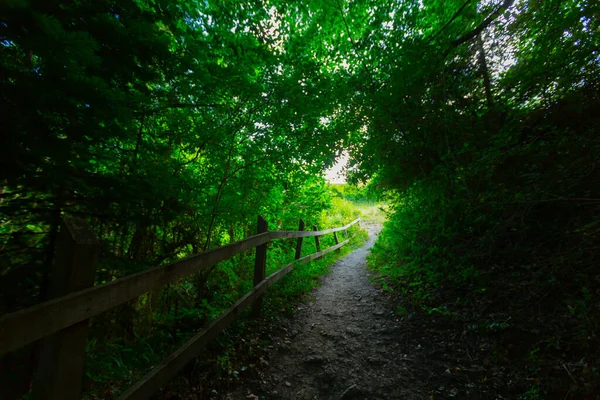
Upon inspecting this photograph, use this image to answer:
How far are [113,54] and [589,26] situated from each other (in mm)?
4594

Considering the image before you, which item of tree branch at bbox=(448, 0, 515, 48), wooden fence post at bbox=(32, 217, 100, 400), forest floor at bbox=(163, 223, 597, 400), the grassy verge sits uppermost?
tree branch at bbox=(448, 0, 515, 48)

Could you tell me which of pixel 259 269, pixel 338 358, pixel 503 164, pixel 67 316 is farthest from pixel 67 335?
pixel 503 164

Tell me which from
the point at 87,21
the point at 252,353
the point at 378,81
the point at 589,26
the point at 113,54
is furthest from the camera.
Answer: the point at 378,81

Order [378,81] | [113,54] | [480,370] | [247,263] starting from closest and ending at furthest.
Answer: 1. [113,54]
2. [480,370]
3. [378,81]
4. [247,263]

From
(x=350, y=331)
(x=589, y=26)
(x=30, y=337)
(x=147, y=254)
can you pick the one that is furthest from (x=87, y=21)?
(x=589, y=26)

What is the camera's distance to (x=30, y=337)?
3.23 ft

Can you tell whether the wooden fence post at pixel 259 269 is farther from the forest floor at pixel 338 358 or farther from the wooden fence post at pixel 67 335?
the wooden fence post at pixel 67 335

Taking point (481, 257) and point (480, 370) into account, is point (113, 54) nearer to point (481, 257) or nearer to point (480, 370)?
point (480, 370)

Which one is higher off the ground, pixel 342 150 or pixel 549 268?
pixel 342 150

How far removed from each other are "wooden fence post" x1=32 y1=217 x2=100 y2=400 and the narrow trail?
1652mm

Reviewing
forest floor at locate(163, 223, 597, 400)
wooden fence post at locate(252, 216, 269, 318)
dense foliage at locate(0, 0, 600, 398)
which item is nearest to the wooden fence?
dense foliage at locate(0, 0, 600, 398)

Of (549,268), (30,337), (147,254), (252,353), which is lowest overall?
(252,353)

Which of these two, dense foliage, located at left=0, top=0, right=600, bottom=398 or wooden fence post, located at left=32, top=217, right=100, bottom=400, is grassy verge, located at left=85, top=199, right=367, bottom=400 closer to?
dense foliage, located at left=0, top=0, right=600, bottom=398

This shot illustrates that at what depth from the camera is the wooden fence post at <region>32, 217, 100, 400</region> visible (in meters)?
1.18
